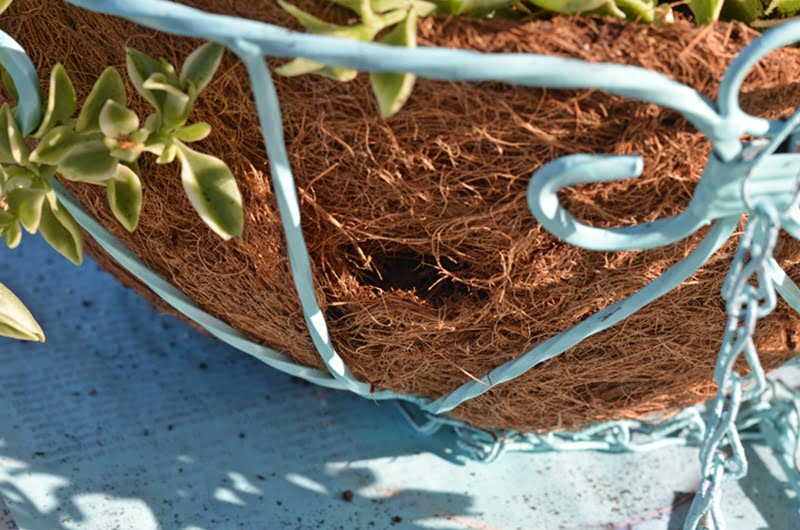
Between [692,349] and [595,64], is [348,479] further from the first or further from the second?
[595,64]

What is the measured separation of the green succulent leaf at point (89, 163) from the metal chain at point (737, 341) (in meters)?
0.40

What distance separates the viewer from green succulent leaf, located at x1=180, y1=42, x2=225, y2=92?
55cm

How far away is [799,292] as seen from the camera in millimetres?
686

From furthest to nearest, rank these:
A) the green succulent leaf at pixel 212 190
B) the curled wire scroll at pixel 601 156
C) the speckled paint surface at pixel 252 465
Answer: the speckled paint surface at pixel 252 465
the green succulent leaf at pixel 212 190
the curled wire scroll at pixel 601 156

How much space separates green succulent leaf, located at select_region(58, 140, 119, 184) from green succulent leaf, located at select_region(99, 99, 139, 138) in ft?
0.06

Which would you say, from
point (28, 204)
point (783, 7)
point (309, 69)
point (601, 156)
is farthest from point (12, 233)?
point (783, 7)

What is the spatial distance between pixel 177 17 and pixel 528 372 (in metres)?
0.41

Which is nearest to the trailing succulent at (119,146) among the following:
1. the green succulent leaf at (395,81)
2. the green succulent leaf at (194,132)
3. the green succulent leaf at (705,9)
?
the green succulent leaf at (194,132)

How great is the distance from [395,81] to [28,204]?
292 millimetres

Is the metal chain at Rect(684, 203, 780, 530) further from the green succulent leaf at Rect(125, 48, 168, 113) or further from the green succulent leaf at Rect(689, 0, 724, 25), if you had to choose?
the green succulent leaf at Rect(125, 48, 168, 113)

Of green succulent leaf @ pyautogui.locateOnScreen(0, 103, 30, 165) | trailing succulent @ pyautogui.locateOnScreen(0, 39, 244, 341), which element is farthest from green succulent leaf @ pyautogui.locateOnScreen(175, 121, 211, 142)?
green succulent leaf @ pyautogui.locateOnScreen(0, 103, 30, 165)

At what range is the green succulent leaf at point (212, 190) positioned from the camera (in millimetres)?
589

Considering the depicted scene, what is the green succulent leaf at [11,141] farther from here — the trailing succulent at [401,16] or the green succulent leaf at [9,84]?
the trailing succulent at [401,16]

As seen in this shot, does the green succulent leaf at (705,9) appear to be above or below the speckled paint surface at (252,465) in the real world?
above
